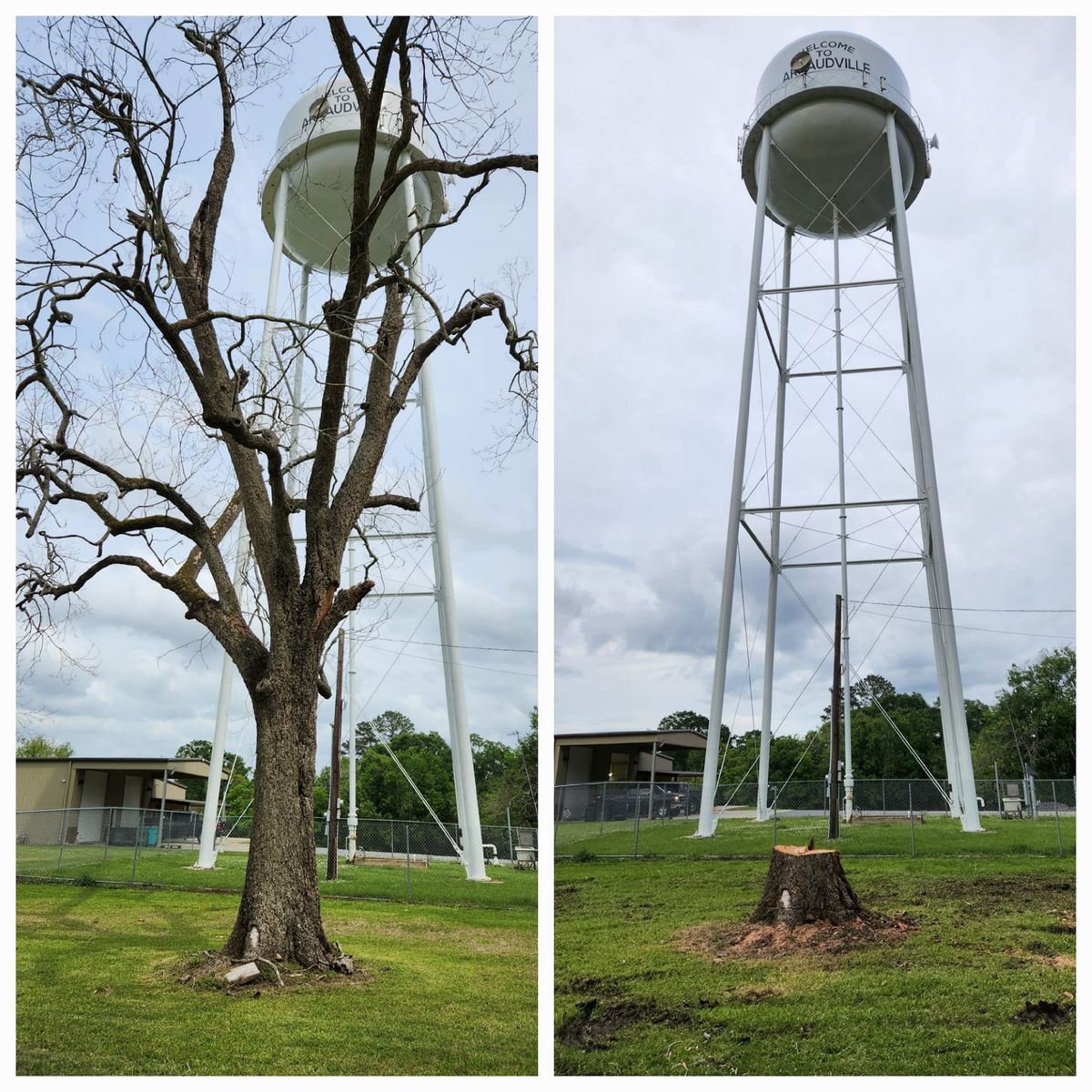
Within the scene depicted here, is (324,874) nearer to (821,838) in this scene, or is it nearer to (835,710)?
(821,838)

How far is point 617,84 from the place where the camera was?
18.3ft

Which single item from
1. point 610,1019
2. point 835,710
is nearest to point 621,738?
point 835,710

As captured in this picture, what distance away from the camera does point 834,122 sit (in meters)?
10.9

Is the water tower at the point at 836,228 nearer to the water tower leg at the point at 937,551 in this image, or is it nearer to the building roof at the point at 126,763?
the water tower leg at the point at 937,551

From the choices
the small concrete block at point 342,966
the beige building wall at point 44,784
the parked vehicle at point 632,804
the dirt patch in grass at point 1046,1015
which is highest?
the dirt patch in grass at point 1046,1015

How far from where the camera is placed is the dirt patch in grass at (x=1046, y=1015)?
3763 mm

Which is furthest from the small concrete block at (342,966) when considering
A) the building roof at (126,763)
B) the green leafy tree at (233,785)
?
the green leafy tree at (233,785)

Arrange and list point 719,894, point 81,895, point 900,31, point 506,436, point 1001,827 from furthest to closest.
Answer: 1. point 900,31
2. point 1001,827
3. point 81,895
4. point 719,894
5. point 506,436

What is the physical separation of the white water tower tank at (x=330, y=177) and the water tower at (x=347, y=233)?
0.01 m

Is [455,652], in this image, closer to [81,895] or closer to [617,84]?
[81,895]

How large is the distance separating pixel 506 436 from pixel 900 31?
31.1 feet

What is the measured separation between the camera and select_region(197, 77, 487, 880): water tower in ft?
29.8

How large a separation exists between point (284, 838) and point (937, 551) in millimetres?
6553

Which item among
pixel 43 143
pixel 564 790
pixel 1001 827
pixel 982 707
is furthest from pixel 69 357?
pixel 982 707
